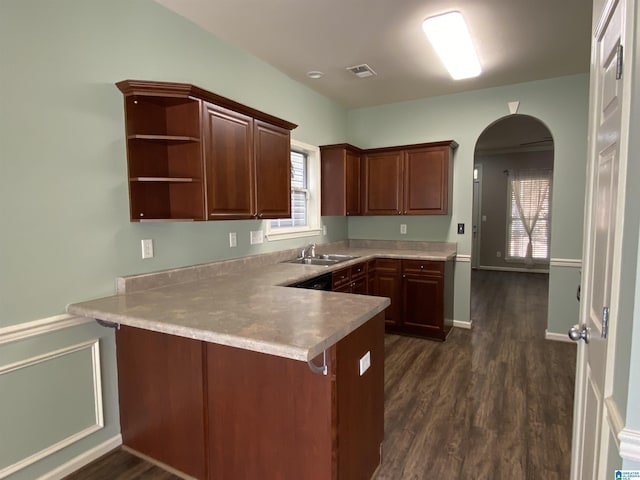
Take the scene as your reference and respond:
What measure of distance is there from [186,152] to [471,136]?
131 inches

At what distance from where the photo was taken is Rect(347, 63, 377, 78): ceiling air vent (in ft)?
11.2

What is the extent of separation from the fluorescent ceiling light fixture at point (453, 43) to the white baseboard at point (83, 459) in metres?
3.44

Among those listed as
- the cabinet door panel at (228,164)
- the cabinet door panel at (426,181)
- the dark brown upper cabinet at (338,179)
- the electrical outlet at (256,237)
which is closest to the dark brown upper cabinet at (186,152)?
the cabinet door panel at (228,164)

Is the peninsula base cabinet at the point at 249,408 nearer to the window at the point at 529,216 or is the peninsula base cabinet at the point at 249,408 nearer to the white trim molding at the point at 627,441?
the white trim molding at the point at 627,441

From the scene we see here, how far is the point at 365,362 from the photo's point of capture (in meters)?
1.76

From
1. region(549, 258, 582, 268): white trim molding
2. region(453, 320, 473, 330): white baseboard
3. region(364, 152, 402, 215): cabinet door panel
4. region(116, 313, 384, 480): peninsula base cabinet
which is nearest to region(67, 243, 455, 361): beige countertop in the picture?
region(116, 313, 384, 480): peninsula base cabinet

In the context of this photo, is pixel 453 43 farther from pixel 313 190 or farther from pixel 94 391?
pixel 94 391

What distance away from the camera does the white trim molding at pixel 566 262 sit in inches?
152

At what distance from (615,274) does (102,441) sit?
8.50ft

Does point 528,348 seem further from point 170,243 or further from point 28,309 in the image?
point 28,309

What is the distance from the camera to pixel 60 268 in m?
1.88

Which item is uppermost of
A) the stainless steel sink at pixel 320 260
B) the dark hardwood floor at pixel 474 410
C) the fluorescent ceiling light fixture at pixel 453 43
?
the fluorescent ceiling light fixture at pixel 453 43

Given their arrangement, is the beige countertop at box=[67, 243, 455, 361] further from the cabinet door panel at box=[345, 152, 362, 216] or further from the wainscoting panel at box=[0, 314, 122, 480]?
the cabinet door panel at box=[345, 152, 362, 216]

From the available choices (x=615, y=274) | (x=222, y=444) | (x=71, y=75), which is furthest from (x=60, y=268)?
(x=615, y=274)
